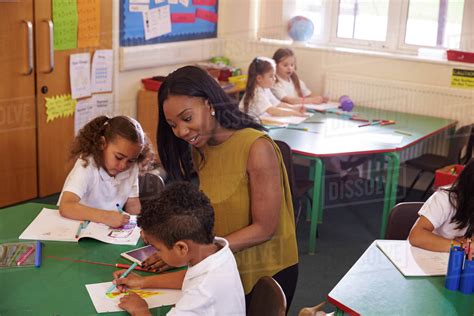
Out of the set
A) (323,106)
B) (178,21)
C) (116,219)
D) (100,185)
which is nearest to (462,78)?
(323,106)

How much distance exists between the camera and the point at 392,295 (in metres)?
2.04

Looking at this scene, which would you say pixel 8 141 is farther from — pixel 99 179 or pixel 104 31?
→ pixel 99 179

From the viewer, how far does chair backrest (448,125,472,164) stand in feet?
14.9

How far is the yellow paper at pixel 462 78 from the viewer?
4855 mm

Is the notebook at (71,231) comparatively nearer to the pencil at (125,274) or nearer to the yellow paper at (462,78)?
the pencil at (125,274)

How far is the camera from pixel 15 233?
2.32m

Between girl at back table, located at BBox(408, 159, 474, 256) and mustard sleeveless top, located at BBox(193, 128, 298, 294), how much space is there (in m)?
0.59

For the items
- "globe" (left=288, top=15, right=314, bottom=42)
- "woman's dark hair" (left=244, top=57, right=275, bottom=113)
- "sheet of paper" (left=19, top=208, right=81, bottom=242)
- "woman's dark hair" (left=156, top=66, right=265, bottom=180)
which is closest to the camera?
"woman's dark hair" (left=156, top=66, right=265, bottom=180)

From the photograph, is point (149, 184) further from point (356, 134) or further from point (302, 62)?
point (302, 62)

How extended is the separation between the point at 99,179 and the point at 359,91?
3.12 meters

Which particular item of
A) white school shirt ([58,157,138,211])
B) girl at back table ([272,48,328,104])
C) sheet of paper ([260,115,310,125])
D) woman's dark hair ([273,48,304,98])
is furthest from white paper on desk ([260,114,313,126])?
white school shirt ([58,157,138,211])

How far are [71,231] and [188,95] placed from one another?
78cm

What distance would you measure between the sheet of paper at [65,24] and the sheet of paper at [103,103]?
0.46 meters

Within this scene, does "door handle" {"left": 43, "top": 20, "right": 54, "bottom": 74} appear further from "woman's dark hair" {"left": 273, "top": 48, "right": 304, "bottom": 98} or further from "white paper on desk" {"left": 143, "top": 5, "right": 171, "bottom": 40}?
Answer: "woman's dark hair" {"left": 273, "top": 48, "right": 304, "bottom": 98}
